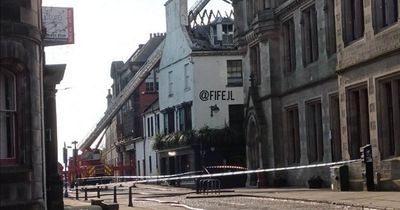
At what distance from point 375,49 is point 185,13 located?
32.2 metres

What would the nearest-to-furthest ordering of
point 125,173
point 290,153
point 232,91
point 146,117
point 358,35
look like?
point 358,35, point 290,153, point 232,91, point 146,117, point 125,173

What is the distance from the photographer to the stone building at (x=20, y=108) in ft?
46.1

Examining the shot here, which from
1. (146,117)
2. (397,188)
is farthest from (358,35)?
(146,117)

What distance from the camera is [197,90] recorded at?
5200 centimetres

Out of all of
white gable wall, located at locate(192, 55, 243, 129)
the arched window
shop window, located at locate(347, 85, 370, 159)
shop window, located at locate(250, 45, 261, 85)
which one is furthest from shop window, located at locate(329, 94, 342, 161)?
white gable wall, located at locate(192, 55, 243, 129)

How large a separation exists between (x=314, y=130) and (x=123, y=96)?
136ft

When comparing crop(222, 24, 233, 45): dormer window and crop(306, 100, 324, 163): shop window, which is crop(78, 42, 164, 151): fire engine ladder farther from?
crop(306, 100, 324, 163): shop window

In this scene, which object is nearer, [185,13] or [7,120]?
[7,120]

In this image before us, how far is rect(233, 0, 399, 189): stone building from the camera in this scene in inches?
964

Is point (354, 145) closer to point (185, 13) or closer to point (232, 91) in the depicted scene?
point (232, 91)

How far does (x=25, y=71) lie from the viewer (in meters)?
14.5

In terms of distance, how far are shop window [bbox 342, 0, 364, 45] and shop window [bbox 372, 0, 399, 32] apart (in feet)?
4.61

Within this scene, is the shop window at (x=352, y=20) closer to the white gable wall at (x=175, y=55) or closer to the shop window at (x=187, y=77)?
the white gable wall at (x=175, y=55)

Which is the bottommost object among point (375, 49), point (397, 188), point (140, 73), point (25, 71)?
point (397, 188)
